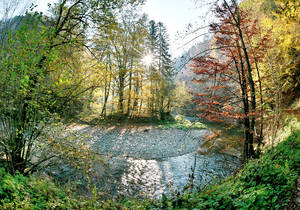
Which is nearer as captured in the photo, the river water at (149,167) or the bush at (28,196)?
the bush at (28,196)

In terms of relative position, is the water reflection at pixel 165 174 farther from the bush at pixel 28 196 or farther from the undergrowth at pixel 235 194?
the bush at pixel 28 196

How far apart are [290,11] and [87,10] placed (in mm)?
7701

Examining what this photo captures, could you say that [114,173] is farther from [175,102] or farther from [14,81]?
[175,102]

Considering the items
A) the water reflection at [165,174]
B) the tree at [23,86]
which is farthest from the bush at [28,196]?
the water reflection at [165,174]

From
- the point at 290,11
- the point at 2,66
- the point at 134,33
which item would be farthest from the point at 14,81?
the point at 134,33

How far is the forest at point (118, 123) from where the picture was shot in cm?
248

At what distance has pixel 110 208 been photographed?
282 centimetres

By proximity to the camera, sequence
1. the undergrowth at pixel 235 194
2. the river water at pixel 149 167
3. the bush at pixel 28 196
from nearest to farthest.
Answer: the undergrowth at pixel 235 194 → the bush at pixel 28 196 → the river water at pixel 149 167

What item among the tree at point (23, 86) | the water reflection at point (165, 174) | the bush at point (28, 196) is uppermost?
the tree at point (23, 86)

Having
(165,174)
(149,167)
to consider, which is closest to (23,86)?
Answer: (165,174)

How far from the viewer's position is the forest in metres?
2.48

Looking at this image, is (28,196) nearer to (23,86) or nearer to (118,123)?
(23,86)

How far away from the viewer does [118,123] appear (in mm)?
5328

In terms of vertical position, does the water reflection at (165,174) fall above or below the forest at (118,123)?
below
